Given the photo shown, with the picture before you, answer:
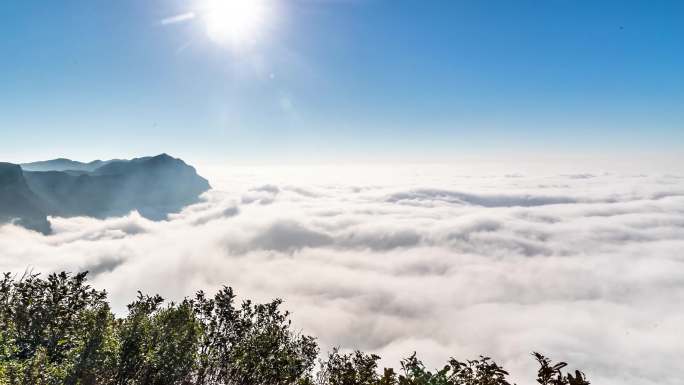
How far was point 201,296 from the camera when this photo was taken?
129 feet

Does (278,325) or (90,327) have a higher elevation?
(90,327)

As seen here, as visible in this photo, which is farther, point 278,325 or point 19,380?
point 278,325

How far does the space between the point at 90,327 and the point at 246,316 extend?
16302 millimetres

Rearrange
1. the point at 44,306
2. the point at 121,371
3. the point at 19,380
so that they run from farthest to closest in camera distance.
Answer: the point at 44,306 → the point at 121,371 → the point at 19,380

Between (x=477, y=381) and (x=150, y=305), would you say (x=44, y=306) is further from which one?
(x=477, y=381)

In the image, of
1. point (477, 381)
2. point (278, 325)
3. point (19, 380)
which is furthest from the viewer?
point (278, 325)

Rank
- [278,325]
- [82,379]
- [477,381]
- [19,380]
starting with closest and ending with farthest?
[477,381] → [19,380] → [82,379] → [278,325]

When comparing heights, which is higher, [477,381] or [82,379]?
[477,381]

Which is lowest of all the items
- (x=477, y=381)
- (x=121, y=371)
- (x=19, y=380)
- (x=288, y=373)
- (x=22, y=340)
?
(x=288, y=373)

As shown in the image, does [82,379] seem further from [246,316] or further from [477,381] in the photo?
[477,381]

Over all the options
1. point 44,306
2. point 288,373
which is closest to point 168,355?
point 288,373

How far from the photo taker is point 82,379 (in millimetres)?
27922

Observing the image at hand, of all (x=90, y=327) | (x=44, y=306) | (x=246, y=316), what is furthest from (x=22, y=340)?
(x=246, y=316)

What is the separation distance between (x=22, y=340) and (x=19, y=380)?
14201mm
